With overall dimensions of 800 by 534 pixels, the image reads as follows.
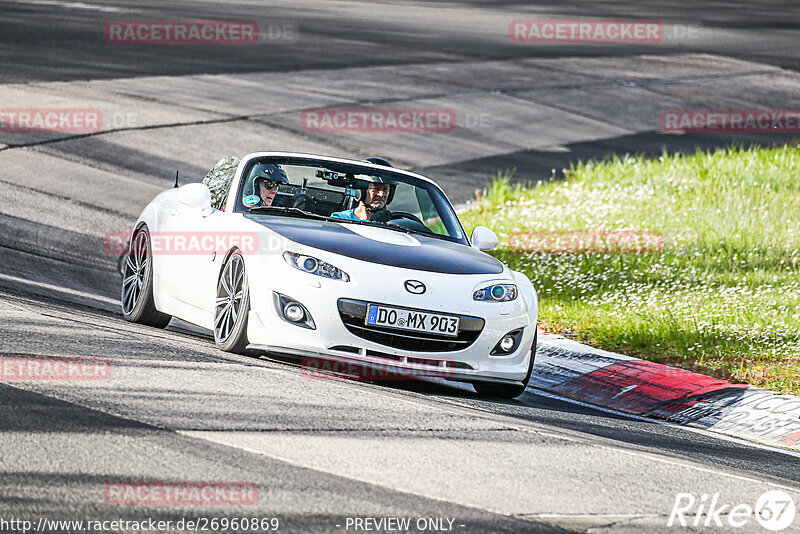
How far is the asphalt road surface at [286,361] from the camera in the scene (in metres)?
5.20

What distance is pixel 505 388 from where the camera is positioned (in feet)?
27.6

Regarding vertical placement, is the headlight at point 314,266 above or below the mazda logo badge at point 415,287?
above

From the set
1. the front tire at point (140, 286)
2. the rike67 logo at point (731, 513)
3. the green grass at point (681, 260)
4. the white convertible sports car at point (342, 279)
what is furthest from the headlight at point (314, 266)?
the green grass at point (681, 260)

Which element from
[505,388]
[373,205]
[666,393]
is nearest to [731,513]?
[505,388]

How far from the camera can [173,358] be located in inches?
287

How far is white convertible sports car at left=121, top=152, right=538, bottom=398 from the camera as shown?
765 cm

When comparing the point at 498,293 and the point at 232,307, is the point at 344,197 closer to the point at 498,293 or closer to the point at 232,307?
the point at 232,307

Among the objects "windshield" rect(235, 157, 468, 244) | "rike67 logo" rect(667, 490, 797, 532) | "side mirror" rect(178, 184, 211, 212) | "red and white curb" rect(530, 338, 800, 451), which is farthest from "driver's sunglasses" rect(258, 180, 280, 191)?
"rike67 logo" rect(667, 490, 797, 532)

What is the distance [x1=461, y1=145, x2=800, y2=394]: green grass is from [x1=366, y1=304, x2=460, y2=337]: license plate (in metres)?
2.64

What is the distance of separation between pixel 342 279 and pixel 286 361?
961 mm

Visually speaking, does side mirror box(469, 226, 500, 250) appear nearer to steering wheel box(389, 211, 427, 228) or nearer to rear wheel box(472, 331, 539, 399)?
steering wheel box(389, 211, 427, 228)

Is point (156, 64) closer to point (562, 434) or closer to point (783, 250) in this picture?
point (783, 250)

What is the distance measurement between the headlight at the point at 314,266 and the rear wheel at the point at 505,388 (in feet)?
4.55

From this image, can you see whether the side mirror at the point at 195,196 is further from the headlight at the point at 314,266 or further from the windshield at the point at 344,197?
the headlight at the point at 314,266
